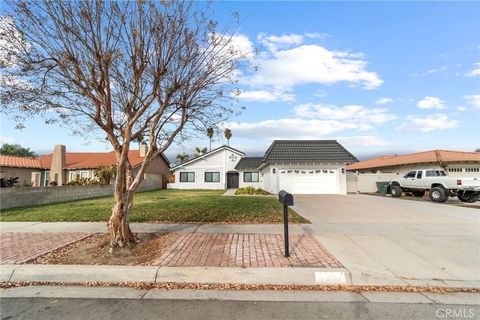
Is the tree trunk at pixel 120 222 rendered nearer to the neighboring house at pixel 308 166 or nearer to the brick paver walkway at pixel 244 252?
the brick paver walkway at pixel 244 252

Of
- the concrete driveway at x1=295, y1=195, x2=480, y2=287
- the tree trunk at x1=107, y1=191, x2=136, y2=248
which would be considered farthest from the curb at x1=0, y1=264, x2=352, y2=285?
the tree trunk at x1=107, y1=191, x2=136, y2=248

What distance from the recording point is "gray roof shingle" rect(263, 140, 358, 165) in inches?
883

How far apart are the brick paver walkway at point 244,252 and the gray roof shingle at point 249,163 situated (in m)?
26.8

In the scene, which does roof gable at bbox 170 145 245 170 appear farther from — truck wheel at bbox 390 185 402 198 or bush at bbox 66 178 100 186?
truck wheel at bbox 390 185 402 198

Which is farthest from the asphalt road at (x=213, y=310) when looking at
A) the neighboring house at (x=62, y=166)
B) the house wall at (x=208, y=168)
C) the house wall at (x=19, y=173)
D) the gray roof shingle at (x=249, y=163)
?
the house wall at (x=208, y=168)

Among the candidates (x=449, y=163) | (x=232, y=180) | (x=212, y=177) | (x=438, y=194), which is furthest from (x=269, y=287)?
(x=232, y=180)

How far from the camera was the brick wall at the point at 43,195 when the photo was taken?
1378cm

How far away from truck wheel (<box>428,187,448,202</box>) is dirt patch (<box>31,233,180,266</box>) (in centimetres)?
1617

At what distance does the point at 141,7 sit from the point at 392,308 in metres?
6.63

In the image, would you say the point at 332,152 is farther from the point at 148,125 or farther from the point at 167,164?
the point at 167,164

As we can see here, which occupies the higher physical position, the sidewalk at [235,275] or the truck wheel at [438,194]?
the truck wheel at [438,194]

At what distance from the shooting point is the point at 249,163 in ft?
116

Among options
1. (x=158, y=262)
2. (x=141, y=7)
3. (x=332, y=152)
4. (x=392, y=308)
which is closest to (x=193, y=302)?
(x=158, y=262)

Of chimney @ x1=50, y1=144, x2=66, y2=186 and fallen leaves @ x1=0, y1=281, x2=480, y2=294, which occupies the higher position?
chimney @ x1=50, y1=144, x2=66, y2=186
